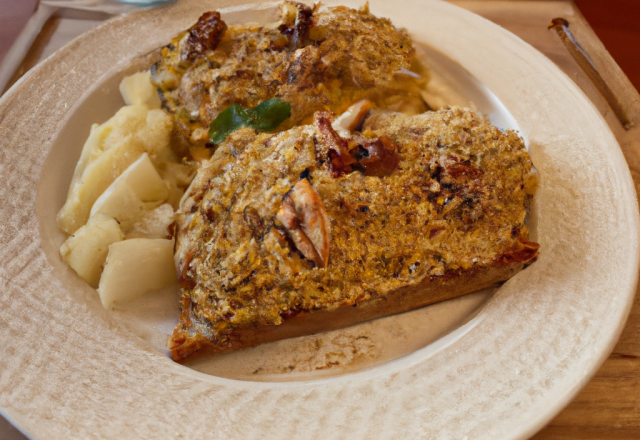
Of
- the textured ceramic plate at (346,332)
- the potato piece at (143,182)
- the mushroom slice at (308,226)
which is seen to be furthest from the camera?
the potato piece at (143,182)

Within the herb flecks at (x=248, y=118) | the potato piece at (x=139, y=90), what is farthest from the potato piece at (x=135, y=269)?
the potato piece at (x=139, y=90)

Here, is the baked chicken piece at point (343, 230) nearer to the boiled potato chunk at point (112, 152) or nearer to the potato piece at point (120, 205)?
the potato piece at point (120, 205)

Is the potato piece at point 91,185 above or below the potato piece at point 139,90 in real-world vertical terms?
below

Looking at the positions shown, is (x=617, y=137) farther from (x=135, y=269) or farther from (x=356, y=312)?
(x=135, y=269)

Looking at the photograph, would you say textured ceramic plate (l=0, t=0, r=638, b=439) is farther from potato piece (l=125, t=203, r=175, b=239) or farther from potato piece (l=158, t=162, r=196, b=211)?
potato piece (l=158, t=162, r=196, b=211)

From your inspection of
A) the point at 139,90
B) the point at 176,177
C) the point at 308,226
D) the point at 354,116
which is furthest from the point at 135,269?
the point at 354,116
